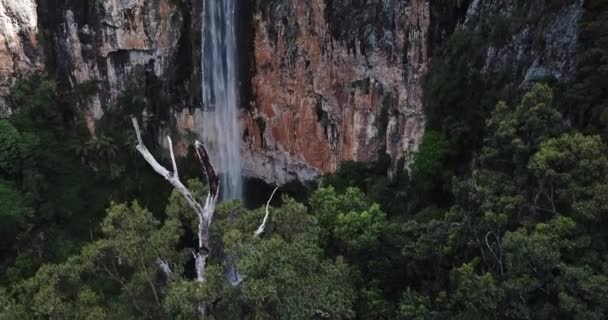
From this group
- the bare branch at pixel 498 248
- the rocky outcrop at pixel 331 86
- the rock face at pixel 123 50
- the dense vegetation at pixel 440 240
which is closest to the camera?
the dense vegetation at pixel 440 240

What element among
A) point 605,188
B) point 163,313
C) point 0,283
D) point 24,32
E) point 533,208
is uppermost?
point 24,32

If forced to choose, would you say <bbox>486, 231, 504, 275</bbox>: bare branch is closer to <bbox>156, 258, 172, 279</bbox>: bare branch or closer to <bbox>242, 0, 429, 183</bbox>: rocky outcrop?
<bbox>156, 258, 172, 279</bbox>: bare branch

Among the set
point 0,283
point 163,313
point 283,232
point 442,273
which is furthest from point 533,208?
point 0,283

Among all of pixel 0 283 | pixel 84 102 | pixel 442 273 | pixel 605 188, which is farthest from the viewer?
pixel 84 102

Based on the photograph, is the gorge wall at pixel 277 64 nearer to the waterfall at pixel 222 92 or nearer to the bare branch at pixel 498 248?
the waterfall at pixel 222 92

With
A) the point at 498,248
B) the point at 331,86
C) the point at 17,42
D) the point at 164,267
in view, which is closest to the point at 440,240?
the point at 498,248

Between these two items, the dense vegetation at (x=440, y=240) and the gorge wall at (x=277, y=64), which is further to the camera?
the gorge wall at (x=277, y=64)

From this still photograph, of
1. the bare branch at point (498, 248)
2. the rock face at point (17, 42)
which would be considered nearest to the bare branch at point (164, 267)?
the bare branch at point (498, 248)

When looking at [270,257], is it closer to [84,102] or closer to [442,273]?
[442,273]
